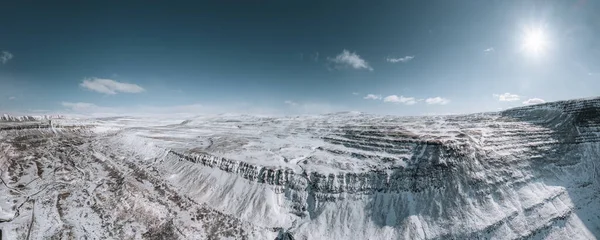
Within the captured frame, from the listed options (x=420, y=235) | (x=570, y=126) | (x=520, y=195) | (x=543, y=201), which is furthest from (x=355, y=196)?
(x=570, y=126)

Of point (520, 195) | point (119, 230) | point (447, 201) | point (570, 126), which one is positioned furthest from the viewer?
point (570, 126)

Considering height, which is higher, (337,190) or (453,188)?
(453,188)

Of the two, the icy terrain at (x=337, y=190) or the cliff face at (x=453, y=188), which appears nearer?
the icy terrain at (x=337, y=190)

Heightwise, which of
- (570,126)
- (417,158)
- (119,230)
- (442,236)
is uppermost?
(570,126)

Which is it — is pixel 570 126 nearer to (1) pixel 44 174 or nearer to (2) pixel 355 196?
(2) pixel 355 196

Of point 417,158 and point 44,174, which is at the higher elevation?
point 417,158

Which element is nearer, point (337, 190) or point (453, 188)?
point (453, 188)

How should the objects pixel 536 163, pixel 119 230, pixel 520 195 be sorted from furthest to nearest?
1. pixel 536 163
2. pixel 520 195
3. pixel 119 230

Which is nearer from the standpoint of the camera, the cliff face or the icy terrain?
the icy terrain
